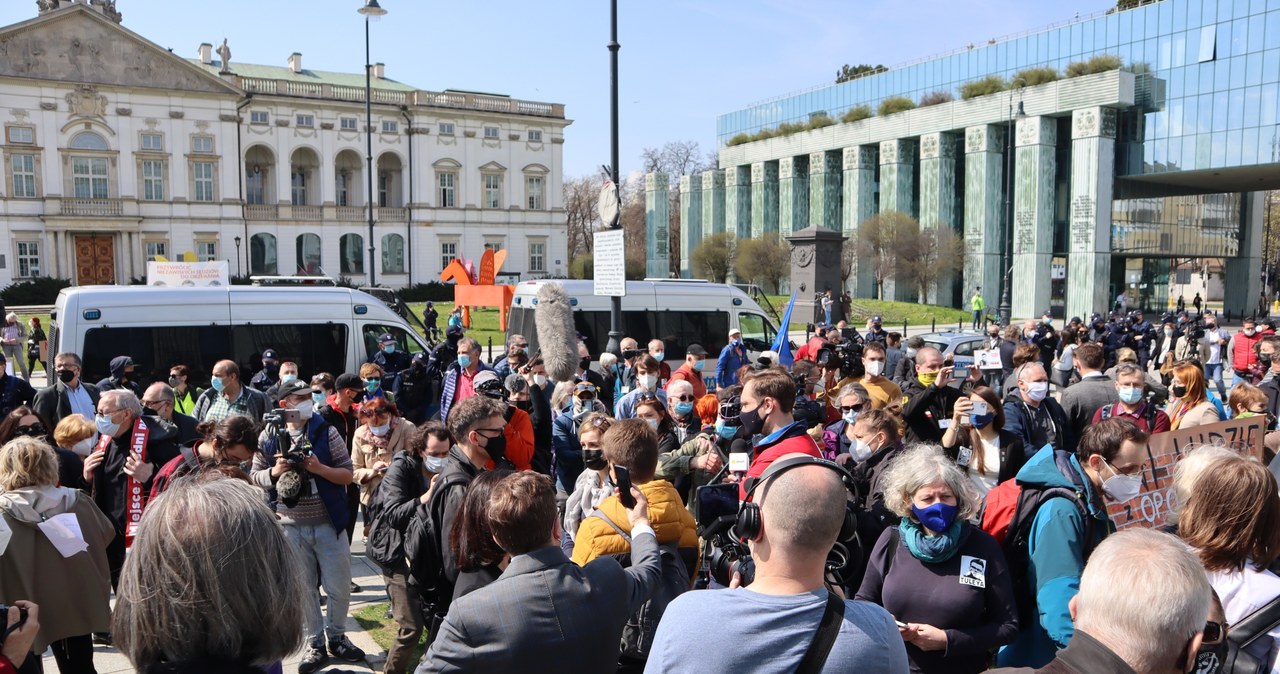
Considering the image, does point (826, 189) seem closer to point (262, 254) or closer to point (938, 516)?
point (262, 254)

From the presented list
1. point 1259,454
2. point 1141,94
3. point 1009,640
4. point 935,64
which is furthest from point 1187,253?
point 1009,640

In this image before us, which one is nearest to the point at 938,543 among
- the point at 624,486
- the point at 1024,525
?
the point at 1024,525

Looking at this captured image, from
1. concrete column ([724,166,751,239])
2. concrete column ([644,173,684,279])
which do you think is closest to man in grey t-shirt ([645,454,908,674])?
concrete column ([724,166,751,239])

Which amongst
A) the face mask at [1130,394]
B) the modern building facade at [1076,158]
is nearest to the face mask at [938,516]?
the face mask at [1130,394]

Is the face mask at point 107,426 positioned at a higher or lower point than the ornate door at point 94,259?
lower

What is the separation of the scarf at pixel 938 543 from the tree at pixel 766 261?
5560 centimetres

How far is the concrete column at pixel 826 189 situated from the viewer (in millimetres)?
62125

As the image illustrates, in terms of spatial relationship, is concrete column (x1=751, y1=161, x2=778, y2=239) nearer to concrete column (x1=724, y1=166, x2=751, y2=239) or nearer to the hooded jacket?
concrete column (x1=724, y1=166, x2=751, y2=239)

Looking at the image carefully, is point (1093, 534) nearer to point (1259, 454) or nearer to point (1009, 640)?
point (1009, 640)

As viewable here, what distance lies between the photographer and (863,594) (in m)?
3.80

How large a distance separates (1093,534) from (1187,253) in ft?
210

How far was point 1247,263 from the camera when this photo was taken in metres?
59.2

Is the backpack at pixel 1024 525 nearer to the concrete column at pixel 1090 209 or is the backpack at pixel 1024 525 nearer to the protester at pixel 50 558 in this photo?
the protester at pixel 50 558

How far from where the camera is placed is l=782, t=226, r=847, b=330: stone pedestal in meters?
34.1
